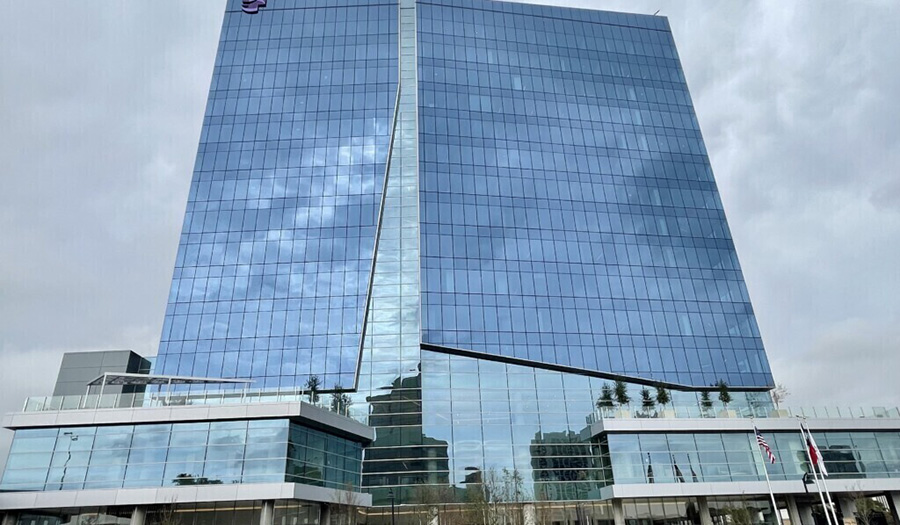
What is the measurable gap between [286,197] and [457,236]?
18249mm

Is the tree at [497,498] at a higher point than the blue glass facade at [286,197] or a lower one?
lower

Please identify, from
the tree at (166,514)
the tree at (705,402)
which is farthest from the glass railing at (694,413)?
the tree at (166,514)

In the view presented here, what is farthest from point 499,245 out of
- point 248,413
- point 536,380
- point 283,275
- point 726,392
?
point 248,413

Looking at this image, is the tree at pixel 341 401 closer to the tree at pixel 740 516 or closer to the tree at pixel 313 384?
the tree at pixel 313 384

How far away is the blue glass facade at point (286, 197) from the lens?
5316 cm

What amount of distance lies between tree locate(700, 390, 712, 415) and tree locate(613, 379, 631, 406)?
20.2 ft

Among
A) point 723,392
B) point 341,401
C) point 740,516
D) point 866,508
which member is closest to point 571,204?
point 723,392

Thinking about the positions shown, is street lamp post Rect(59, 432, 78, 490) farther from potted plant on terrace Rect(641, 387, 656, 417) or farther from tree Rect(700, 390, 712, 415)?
tree Rect(700, 390, 712, 415)

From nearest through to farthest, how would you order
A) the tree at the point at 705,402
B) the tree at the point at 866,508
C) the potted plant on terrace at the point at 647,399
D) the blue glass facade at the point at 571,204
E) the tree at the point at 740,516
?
the tree at the point at 740,516, the tree at the point at 866,508, the tree at the point at 705,402, the potted plant on terrace at the point at 647,399, the blue glass facade at the point at 571,204

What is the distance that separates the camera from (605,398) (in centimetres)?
5241

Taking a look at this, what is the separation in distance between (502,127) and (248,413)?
41.9 metres

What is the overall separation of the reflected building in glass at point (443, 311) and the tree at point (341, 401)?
0.18 metres

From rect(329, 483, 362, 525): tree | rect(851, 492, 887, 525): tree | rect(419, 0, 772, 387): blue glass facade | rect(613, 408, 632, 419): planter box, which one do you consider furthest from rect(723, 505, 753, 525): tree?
rect(329, 483, 362, 525): tree

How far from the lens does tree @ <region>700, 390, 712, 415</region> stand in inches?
1946
